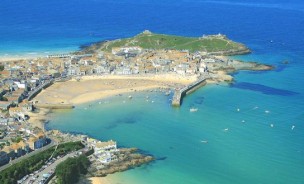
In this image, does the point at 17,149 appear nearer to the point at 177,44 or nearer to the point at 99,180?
the point at 99,180

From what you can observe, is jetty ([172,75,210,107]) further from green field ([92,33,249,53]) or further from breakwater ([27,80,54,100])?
green field ([92,33,249,53])

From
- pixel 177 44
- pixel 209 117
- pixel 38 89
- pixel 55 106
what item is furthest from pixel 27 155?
pixel 177 44

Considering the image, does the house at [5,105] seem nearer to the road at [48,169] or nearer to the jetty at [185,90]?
the road at [48,169]

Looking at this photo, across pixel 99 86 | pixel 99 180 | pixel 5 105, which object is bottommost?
pixel 99 180

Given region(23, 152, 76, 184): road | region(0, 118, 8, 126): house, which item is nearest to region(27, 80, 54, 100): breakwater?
region(0, 118, 8, 126): house

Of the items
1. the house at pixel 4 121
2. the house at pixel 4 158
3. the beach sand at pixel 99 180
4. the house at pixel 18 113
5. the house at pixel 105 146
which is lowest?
the beach sand at pixel 99 180

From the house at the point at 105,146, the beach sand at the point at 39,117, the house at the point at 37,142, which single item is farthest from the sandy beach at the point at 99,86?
the house at the point at 105,146

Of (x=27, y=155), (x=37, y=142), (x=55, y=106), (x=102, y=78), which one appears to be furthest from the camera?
(x=102, y=78)

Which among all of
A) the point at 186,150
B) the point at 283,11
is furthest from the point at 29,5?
the point at 186,150
